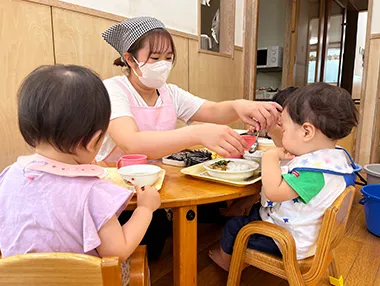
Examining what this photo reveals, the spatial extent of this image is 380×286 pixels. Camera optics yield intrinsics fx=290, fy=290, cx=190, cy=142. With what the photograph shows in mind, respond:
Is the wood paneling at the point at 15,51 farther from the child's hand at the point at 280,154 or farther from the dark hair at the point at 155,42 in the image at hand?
the child's hand at the point at 280,154

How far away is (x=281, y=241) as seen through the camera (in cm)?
94

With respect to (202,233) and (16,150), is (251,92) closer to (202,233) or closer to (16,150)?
(202,233)

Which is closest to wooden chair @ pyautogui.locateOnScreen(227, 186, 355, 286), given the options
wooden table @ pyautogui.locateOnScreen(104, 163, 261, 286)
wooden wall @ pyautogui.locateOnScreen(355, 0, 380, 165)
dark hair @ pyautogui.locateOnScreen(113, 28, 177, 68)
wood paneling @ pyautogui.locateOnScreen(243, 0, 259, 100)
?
wooden table @ pyautogui.locateOnScreen(104, 163, 261, 286)

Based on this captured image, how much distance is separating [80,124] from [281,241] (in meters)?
0.71

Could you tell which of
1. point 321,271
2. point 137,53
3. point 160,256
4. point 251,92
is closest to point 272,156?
point 321,271

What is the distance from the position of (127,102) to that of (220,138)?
0.51m

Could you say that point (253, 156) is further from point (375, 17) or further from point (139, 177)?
point (375, 17)

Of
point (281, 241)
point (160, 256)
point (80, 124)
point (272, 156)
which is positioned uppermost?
point (80, 124)

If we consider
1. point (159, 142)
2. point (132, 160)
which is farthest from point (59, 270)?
point (159, 142)

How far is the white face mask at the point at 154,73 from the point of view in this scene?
1333mm

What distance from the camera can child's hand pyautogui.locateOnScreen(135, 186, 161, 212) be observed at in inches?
30.9

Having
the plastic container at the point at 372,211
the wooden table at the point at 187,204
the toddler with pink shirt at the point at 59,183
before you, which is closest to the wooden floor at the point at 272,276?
the plastic container at the point at 372,211

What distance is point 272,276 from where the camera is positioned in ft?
4.79

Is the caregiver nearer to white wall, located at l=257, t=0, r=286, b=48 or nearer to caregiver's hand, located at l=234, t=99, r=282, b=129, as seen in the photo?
caregiver's hand, located at l=234, t=99, r=282, b=129
